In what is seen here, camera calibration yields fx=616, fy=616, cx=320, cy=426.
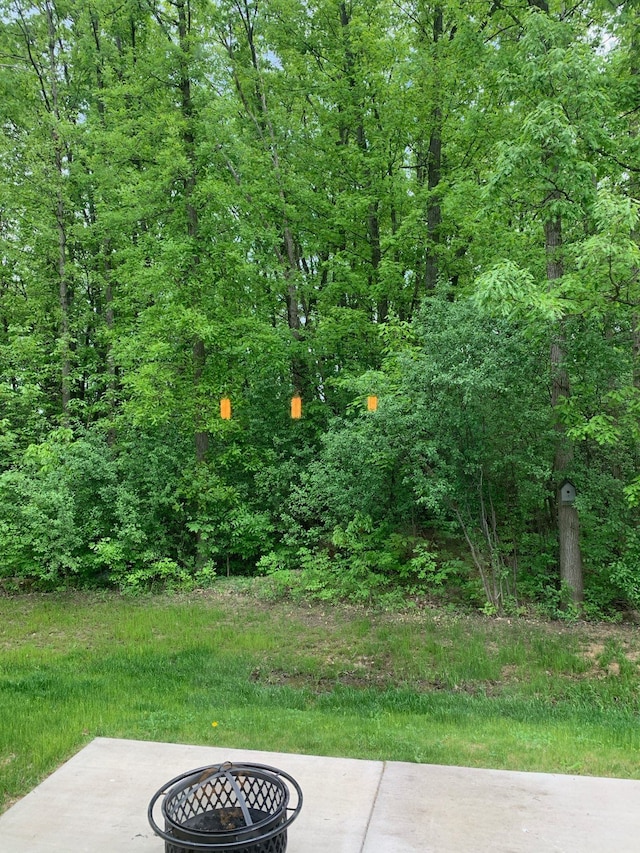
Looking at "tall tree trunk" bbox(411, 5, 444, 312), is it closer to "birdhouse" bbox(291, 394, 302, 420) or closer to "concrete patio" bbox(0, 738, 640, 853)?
"birdhouse" bbox(291, 394, 302, 420)

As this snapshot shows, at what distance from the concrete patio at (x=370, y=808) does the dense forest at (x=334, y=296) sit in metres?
4.09

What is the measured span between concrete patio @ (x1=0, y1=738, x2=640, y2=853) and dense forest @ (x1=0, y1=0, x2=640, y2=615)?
4.09 m

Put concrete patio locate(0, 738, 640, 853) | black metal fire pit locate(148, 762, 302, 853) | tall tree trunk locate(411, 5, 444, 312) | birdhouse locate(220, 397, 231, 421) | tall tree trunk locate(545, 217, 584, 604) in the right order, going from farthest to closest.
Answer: tall tree trunk locate(411, 5, 444, 312), birdhouse locate(220, 397, 231, 421), tall tree trunk locate(545, 217, 584, 604), concrete patio locate(0, 738, 640, 853), black metal fire pit locate(148, 762, 302, 853)

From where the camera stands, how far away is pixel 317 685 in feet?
18.3

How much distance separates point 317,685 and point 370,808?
2601 mm

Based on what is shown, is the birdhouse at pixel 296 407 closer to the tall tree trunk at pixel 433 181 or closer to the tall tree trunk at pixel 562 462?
the tall tree trunk at pixel 433 181

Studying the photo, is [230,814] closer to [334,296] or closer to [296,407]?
[296,407]

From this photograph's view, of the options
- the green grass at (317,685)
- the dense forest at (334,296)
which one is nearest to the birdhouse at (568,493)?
the dense forest at (334,296)

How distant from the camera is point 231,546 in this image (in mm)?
10258

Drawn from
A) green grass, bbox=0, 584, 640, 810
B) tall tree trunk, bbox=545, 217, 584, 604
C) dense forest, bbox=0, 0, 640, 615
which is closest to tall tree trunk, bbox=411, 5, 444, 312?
dense forest, bbox=0, 0, 640, 615

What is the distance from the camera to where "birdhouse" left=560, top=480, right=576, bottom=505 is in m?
7.47

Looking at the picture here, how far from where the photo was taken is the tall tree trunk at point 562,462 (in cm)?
739

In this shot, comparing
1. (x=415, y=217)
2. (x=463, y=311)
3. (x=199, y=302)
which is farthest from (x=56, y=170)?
(x=463, y=311)

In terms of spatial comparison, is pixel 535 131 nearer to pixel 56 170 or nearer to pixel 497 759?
pixel 497 759
